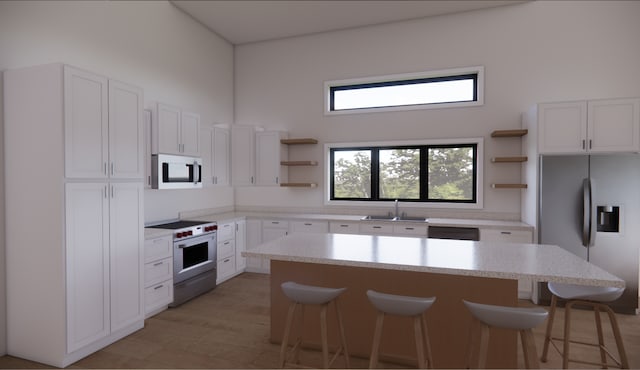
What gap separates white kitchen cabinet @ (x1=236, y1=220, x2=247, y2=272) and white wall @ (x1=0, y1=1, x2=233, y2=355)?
0.68m

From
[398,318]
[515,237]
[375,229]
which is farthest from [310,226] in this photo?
[515,237]

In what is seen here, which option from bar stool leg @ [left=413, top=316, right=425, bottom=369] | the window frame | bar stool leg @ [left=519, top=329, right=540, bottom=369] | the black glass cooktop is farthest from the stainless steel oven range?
bar stool leg @ [left=519, top=329, right=540, bottom=369]

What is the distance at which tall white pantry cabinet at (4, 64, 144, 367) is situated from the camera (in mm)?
2711

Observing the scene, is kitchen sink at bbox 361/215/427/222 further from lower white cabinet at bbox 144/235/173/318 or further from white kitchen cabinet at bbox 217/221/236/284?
lower white cabinet at bbox 144/235/173/318

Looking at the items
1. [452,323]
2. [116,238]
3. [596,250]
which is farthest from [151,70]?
[596,250]

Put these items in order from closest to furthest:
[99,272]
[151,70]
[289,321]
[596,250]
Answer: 1. [289,321]
2. [99,272]
3. [596,250]
4. [151,70]

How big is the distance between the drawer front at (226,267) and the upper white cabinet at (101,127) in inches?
75.9

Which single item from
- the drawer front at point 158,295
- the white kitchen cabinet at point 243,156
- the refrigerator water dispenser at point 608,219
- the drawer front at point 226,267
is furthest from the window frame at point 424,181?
the drawer front at point 158,295

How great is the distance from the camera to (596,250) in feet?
12.5

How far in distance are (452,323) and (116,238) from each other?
2979 millimetres

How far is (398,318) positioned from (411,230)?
206cm

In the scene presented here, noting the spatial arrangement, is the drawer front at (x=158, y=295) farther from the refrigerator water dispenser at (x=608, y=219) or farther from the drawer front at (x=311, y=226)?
the refrigerator water dispenser at (x=608, y=219)

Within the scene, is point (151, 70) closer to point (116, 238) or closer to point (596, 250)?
point (116, 238)

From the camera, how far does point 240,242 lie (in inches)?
210
